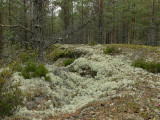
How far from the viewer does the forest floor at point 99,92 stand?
3.27 m

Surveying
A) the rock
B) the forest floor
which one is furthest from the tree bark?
the rock

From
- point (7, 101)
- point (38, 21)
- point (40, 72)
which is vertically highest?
point (38, 21)

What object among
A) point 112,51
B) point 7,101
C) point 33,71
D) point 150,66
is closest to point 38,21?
point 33,71

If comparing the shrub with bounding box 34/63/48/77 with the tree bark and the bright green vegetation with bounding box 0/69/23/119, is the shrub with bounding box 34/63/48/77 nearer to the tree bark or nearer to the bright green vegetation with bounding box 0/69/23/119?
the tree bark

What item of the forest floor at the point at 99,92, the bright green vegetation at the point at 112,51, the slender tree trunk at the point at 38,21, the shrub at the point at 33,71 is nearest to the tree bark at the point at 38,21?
the slender tree trunk at the point at 38,21

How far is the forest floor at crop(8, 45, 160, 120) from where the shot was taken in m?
3.27

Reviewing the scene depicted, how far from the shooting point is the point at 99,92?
196 inches

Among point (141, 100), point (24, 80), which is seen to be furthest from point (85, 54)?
point (141, 100)

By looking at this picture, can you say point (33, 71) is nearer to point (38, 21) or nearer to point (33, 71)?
point (33, 71)

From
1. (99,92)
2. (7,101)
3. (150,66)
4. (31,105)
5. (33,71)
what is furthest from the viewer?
(150,66)

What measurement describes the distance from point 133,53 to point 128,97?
473 centimetres

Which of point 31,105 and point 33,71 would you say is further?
point 33,71

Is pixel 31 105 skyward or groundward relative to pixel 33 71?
groundward

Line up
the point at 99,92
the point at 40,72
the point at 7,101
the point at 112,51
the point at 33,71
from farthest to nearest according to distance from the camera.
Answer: the point at 112,51
the point at 33,71
the point at 40,72
the point at 99,92
the point at 7,101
